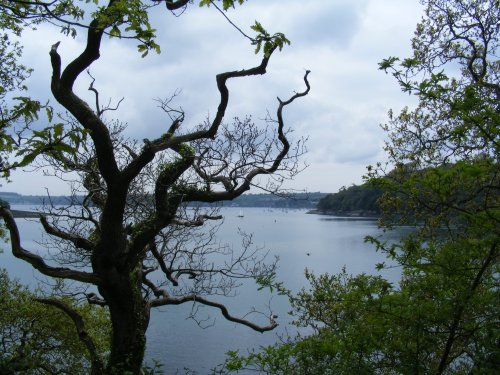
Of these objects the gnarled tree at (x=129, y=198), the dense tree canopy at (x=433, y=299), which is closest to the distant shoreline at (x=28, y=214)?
the gnarled tree at (x=129, y=198)

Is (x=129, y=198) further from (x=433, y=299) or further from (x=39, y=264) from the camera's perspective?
(x=433, y=299)

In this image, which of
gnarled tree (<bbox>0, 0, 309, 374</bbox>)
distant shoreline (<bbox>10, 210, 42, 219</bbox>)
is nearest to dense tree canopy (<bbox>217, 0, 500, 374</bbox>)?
gnarled tree (<bbox>0, 0, 309, 374</bbox>)

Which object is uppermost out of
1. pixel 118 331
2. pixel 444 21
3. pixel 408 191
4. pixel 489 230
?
pixel 444 21

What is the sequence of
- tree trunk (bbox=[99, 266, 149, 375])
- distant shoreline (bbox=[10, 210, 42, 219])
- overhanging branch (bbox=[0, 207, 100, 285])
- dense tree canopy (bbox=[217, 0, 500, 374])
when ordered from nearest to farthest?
dense tree canopy (bbox=[217, 0, 500, 374]), overhanging branch (bbox=[0, 207, 100, 285]), tree trunk (bbox=[99, 266, 149, 375]), distant shoreline (bbox=[10, 210, 42, 219])

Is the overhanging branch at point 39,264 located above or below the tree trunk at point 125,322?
above

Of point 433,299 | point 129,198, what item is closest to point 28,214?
point 129,198

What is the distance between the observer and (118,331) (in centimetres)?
620

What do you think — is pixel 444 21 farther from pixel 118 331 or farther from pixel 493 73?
pixel 118 331

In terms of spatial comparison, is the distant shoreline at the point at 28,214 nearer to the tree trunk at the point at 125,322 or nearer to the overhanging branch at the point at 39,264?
the overhanging branch at the point at 39,264

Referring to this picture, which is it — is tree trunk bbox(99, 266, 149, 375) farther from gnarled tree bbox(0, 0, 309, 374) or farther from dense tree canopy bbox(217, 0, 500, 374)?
dense tree canopy bbox(217, 0, 500, 374)

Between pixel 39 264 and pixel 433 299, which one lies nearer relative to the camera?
pixel 433 299

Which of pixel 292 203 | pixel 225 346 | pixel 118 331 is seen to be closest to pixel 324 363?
pixel 292 203

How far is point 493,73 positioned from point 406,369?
284 inches

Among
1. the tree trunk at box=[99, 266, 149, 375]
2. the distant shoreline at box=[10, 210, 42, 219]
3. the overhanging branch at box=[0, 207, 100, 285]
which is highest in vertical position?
the distant shoreline at box=[10, 210, 42, 219]
